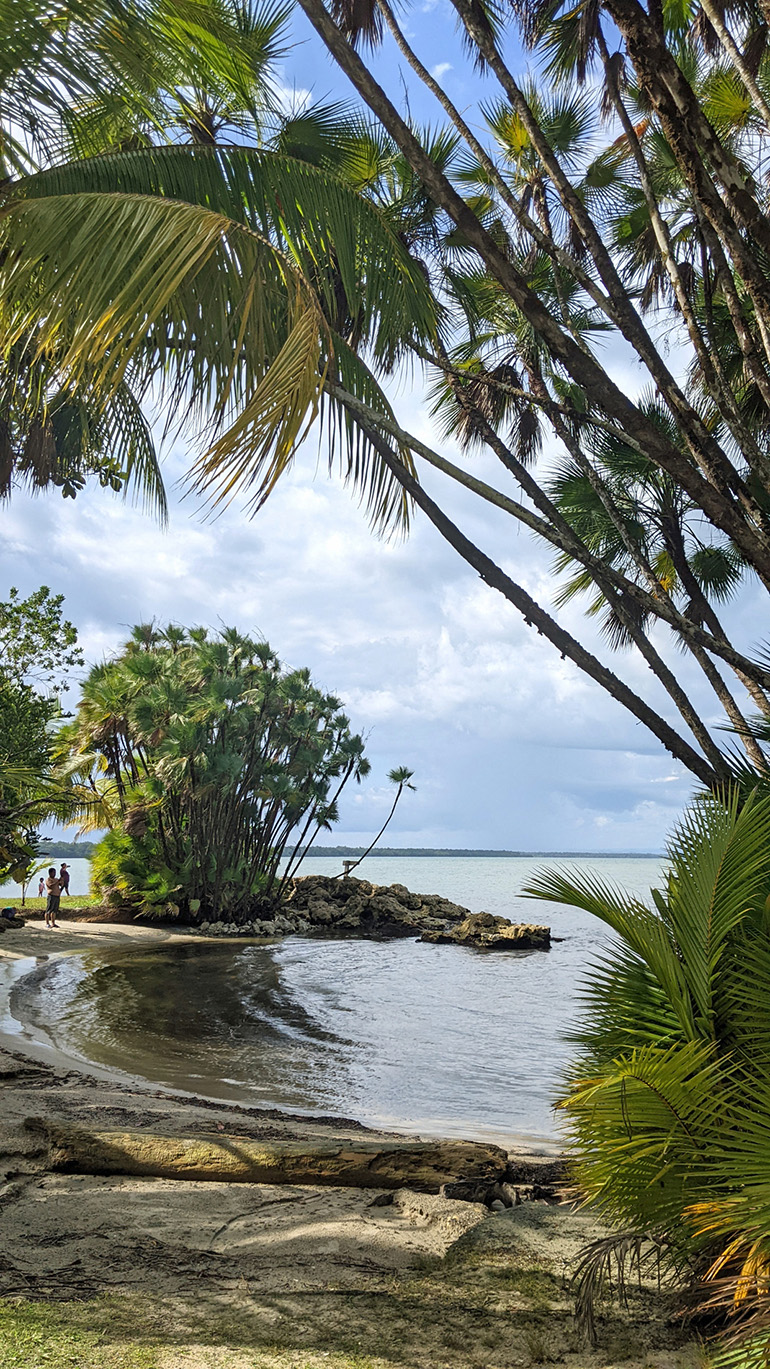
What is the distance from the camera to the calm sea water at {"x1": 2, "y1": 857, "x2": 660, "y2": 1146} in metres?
9.96

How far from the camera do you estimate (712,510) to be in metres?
4.39

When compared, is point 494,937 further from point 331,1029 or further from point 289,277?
point 289,277

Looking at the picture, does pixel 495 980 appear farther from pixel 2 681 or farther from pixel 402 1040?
pixel 2 681

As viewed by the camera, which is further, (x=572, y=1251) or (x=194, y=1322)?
(x=572, y=1251)

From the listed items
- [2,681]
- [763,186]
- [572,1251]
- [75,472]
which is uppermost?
[763,186]

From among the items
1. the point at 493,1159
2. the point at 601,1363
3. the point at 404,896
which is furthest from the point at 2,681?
the point at 404,896

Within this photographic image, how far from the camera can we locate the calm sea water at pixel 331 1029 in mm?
9961

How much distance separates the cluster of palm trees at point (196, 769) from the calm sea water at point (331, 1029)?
5661 millimetres

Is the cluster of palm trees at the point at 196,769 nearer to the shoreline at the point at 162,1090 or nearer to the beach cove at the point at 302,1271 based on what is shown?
the shoreline at the point at 162,1090

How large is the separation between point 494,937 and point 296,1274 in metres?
28.6

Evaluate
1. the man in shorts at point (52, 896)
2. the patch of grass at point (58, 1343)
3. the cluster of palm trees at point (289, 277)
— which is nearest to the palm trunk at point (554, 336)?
the cluster of palm trees at point (289, 277)

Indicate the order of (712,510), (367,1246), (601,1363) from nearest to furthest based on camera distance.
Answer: (601,1363) < (367,1246) < (712,510)

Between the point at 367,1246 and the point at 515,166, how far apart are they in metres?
9.39

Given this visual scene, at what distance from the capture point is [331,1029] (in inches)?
575
